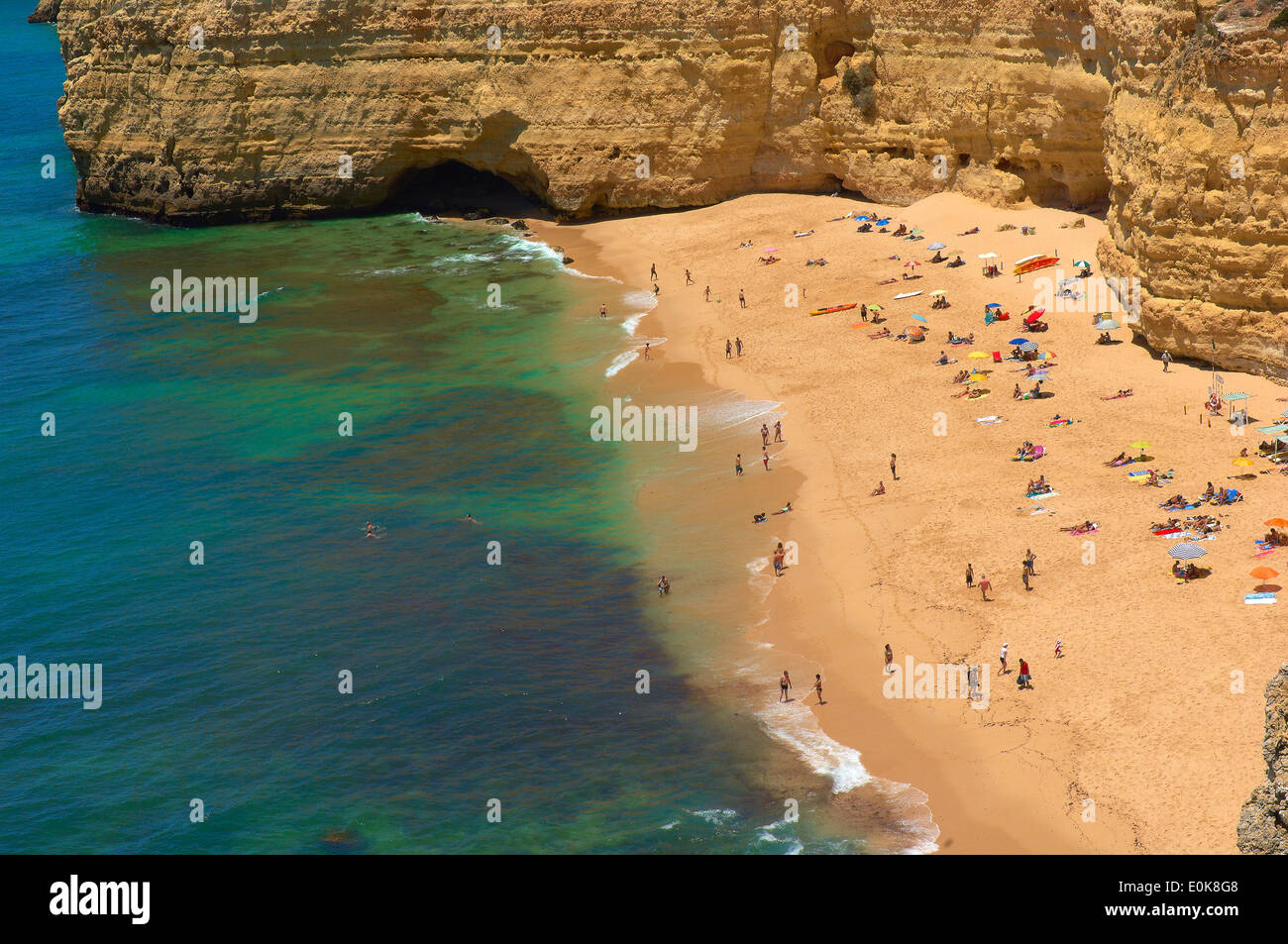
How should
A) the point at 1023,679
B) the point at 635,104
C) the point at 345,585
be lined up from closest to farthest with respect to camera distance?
the point at 1023,679
the point at 345,585
the point at 635,104

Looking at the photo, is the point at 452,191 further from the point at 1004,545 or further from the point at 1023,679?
the point at 1023,679

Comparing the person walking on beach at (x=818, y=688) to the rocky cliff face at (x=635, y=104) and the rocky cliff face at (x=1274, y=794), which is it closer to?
the rocky cliff face at (x=1274, y=794)

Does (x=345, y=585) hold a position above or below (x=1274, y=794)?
below

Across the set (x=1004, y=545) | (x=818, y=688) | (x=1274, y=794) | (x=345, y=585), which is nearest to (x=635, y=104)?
(x=345, y=585)

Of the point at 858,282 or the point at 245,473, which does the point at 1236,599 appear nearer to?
the point at 858,282

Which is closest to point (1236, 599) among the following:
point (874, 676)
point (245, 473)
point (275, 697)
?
point (874, 676)

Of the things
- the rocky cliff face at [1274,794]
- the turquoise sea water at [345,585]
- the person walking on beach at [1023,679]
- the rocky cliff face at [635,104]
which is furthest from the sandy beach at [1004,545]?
the rocky cliff face at [1274,794]

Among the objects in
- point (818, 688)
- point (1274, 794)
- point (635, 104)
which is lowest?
point (818, 688)
